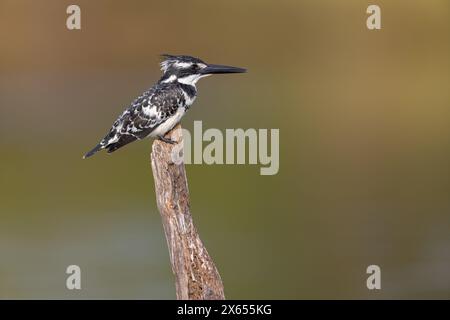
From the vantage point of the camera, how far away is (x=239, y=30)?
13.6 meters

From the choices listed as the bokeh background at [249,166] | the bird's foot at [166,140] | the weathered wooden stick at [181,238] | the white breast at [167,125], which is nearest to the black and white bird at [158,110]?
the white breast at [167,125]

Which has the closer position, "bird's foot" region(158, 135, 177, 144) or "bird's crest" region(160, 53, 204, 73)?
"bird's foot" region(158, 135, 177, 144)

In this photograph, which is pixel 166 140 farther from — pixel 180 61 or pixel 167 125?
pixel 180 61

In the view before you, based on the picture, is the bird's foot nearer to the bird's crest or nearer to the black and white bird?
the black and white bird

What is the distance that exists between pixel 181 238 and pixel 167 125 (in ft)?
4.05

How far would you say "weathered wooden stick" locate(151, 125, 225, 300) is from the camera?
4.68 metres

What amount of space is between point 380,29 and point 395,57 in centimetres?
58

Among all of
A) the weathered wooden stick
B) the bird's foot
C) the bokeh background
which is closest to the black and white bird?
the bird's foot

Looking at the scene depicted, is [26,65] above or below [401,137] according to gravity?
above

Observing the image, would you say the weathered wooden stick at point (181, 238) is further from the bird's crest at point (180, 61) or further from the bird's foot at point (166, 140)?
the bird's crest at point (180, 61)

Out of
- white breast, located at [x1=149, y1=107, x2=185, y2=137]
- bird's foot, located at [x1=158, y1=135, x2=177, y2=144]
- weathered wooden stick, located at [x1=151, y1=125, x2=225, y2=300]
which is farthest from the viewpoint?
white breast, located at [x1=149, y1=107, x2=185, y2=137]

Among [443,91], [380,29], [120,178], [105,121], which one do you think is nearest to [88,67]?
[105,121]

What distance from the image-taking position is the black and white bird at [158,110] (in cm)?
578

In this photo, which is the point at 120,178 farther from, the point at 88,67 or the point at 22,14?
the point at 22,14
